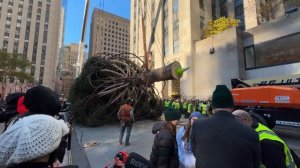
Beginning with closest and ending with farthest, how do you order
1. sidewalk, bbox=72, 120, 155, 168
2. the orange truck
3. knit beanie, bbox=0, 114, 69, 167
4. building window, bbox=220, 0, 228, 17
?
knit beanie, bbox=0, 114, 69, 167, sidewalk, bbox=72, 120, 155, 168, the orange truck, building window, bbox=220, 0, 228, 17

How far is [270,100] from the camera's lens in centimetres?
822

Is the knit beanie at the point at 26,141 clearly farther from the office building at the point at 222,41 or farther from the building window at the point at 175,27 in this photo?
the building window at the point at 175,27

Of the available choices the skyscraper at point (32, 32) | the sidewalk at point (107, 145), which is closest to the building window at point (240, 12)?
the sidewalk at point (107, 145)

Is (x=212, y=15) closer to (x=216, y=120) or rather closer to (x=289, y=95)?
(x=289, y=95)

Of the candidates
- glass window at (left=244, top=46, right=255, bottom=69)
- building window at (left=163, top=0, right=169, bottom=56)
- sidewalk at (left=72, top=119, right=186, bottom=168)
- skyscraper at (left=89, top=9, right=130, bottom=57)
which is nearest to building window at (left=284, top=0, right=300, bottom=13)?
glass window at (left=244, top=46, right=255, bottom=69)

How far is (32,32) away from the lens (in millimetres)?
72938

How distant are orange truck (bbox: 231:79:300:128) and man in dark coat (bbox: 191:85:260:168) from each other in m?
5.90

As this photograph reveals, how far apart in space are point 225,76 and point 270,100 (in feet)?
45.9

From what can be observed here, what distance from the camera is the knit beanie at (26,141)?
126cm

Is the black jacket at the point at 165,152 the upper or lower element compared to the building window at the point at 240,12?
lower

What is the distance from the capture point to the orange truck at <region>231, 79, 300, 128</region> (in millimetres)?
7546

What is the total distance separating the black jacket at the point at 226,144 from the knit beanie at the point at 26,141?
1.44 meters

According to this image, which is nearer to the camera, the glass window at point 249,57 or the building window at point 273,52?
the building window at point 273,52

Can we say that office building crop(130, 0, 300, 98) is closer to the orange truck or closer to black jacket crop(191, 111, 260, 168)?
the orange truck
